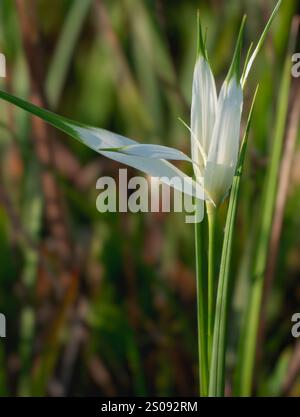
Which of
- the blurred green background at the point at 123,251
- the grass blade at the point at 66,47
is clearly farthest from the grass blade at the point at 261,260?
the grass blade at the point at 66,47

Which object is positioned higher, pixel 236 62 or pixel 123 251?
pixel 236 62

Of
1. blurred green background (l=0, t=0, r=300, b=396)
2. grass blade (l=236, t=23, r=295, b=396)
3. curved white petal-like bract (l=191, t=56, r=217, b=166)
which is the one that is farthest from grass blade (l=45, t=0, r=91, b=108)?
curved white petal-like bract (l=191, t=56, r=217, b=166)

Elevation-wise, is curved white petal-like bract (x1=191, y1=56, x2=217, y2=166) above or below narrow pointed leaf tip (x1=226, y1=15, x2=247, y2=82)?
below

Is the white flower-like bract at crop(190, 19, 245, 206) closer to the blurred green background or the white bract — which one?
the white bract

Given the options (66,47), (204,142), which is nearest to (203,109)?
(204,142)

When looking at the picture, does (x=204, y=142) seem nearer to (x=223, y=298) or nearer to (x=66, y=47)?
(x=223, y=298)

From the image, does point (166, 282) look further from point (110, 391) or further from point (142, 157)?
point (142, 157)

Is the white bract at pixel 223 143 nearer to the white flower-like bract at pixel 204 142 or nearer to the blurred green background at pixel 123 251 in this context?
the white flower-like bract at pixel 204 142

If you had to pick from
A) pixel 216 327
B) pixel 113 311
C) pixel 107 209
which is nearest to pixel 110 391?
pixel 113 311

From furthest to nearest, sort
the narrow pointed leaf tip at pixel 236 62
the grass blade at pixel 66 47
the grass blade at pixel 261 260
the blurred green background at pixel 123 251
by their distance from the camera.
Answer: the grass blade at pixel 66 47, the blurred green background at pixel 123 251, the grass blade at pixel 261 260, the narrow pointed leaf tip at pixel 236 62
